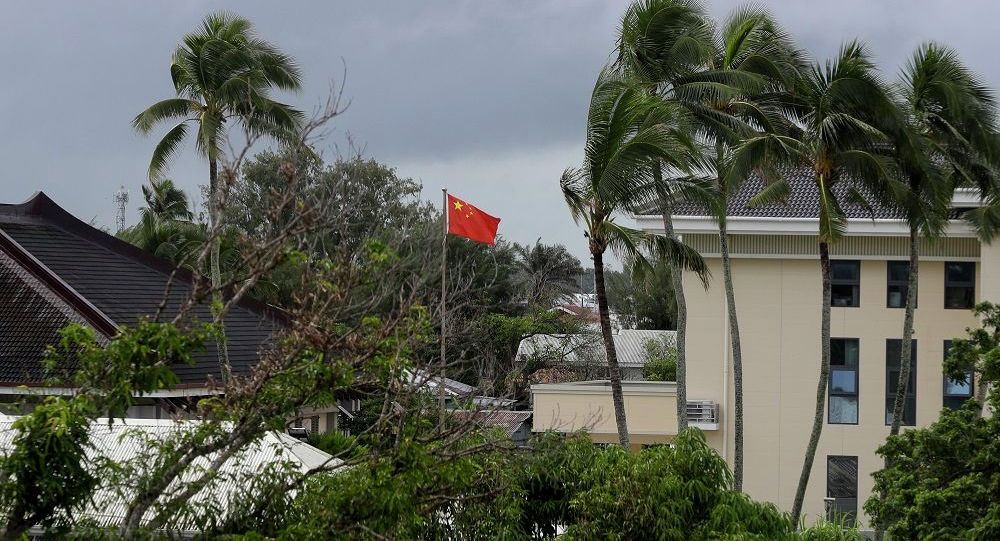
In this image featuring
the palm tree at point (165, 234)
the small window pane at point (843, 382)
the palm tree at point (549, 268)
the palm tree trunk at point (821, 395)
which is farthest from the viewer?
the palm tree at point (549, 268)

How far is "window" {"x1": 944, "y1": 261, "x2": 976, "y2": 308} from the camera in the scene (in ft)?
95.6

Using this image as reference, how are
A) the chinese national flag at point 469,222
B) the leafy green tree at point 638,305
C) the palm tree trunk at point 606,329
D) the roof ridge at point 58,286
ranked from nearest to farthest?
the roof ridge at point 58,286 < the palm tree trunk at point 606,329 < the chinese national flag at point 469,222 < the leafy green tree at point 638,305

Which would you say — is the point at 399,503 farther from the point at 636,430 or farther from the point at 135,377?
the point at 636,430

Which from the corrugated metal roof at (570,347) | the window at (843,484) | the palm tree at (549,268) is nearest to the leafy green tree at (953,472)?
the window at (843,484)

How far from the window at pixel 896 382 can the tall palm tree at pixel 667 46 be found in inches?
315

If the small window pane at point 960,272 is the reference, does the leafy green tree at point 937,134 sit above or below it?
above

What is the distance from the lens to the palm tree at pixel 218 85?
2541 cm

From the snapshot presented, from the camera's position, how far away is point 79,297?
70.9 feet

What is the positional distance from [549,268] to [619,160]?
42927 millimetres

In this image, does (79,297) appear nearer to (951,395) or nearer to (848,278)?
(848,278)

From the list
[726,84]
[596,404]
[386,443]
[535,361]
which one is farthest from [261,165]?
[386,443]

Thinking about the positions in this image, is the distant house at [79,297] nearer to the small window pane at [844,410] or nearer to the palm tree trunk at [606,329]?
the palm tree trunk at [606,329]

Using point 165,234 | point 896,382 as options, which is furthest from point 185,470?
point 165,234

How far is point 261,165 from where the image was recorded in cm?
5516
